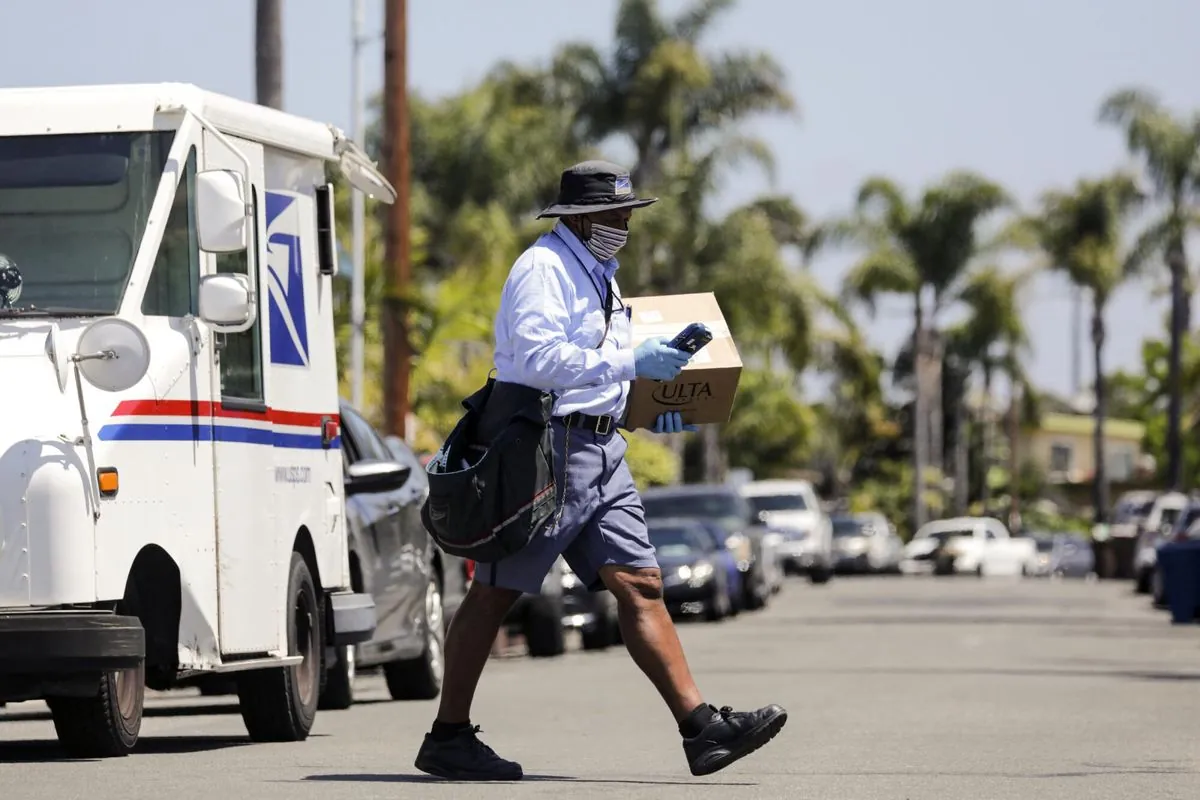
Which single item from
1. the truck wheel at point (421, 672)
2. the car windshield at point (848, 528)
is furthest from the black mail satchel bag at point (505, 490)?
the car windshield at point (848, 528)

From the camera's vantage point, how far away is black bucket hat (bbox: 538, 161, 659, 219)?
880 cm

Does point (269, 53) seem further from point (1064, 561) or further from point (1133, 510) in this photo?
point (1064, 561)

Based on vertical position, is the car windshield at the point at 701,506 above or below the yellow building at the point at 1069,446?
above

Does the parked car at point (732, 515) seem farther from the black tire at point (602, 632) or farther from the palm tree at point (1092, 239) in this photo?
Result: the palm tree at point (1092, 239)

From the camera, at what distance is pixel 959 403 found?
10062 cm

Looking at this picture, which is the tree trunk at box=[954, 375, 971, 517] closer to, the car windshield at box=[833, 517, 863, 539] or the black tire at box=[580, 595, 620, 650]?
the car windshield at box=[833, 517, 863, 539]

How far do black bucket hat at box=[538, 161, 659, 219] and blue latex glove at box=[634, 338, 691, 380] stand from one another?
Answer: 50cm

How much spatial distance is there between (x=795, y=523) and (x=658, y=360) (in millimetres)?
41342

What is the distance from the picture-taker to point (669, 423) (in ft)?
29.8

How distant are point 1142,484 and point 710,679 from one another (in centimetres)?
9989

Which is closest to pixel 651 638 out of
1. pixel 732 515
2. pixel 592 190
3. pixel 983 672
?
pixel 592 190

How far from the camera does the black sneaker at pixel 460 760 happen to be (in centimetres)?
888

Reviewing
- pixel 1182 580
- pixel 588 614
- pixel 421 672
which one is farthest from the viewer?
pixel 1182 580

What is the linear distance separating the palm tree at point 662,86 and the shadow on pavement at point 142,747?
4497 cm
